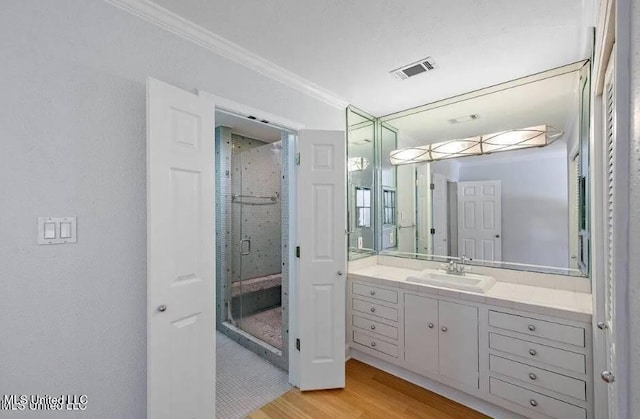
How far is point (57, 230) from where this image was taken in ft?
3.97

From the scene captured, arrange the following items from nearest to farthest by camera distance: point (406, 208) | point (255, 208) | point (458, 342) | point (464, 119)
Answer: point (458, 342) → point (464, 119) → point (406, 208) → point (255, 208)

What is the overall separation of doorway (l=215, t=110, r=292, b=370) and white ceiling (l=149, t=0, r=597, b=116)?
117 cm

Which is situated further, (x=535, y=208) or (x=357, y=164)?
(x=357, y=164)

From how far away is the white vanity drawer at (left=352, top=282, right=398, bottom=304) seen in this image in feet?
7.49

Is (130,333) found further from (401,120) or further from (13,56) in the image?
(401,120)

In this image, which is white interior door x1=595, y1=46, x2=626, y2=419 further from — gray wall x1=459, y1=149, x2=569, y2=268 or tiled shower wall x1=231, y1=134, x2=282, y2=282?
tiled shower wall x1=231, y1=134, x2=282, y2=282

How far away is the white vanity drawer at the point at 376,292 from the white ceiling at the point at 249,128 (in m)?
1.78

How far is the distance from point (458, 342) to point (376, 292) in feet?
2.28

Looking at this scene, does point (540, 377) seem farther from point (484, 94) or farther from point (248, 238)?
point (248, 238)

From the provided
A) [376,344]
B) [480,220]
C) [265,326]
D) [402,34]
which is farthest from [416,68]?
[265,326]

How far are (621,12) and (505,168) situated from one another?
205cm

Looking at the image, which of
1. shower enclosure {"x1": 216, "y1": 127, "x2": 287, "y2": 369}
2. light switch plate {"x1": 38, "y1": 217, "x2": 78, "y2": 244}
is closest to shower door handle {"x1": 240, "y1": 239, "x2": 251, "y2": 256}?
shower enclosure {"x1": 216, "y1": 127, "x2": 287, "y2": 369}

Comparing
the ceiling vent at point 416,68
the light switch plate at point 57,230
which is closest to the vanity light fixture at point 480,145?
the ceiling vent at point 416,68

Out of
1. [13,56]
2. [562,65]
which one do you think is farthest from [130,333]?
[562,65]
